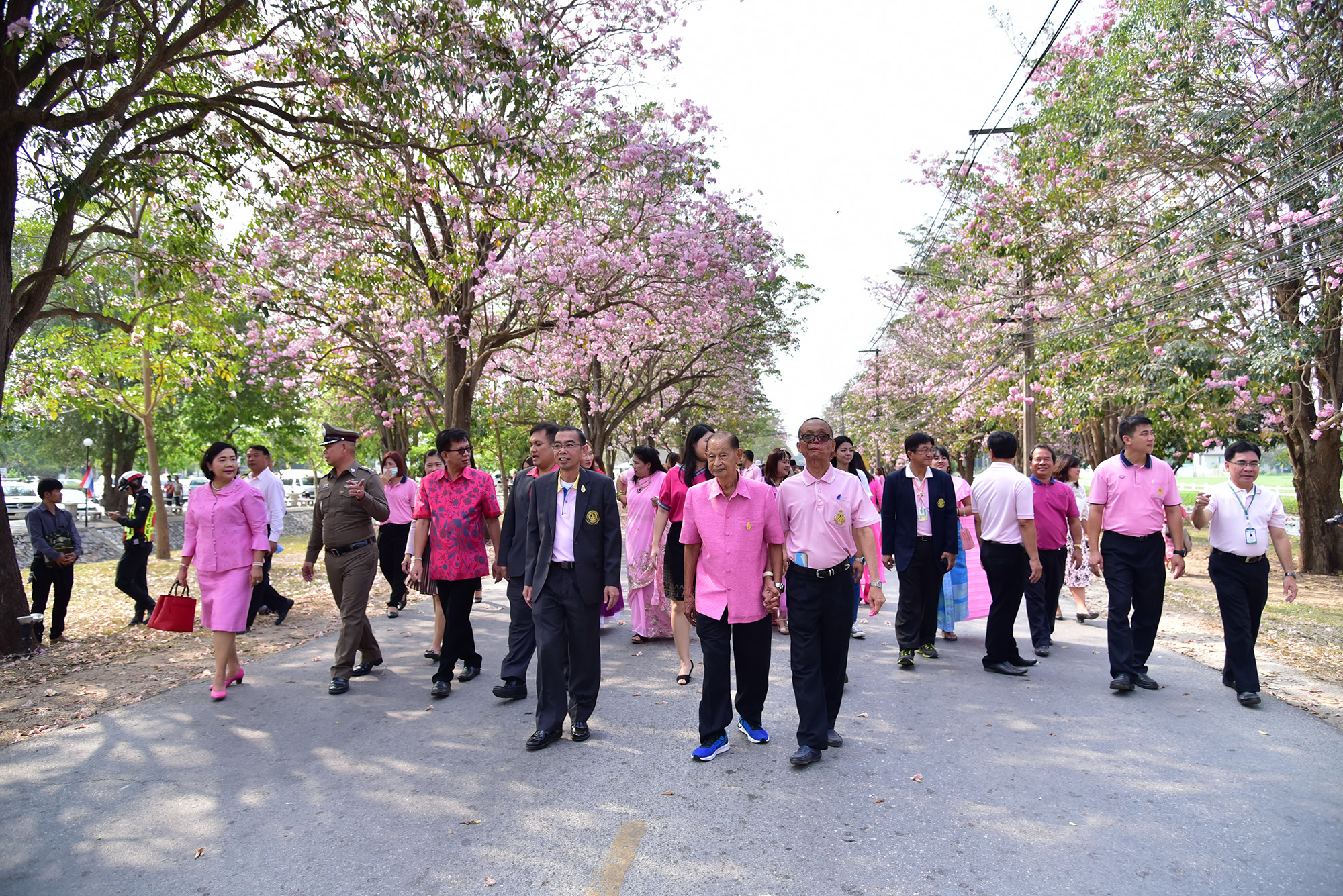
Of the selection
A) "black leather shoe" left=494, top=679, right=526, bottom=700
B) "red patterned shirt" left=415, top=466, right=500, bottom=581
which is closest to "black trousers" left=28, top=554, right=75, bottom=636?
"red patterned shirt" left=415, top=466, right=500, bottom=581

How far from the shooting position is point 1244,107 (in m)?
12.2

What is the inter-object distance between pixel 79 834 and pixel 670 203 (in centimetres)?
1364

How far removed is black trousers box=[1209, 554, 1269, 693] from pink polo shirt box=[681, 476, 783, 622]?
3341 millimetres

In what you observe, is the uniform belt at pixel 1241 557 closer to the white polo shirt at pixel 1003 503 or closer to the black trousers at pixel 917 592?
the white polo shirt at pixel 1003 503

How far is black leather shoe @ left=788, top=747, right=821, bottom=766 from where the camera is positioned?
4566mm

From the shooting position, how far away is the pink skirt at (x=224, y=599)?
20.5 feet

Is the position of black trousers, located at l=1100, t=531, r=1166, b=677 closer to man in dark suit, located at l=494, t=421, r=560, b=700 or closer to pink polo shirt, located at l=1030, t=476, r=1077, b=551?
pink polo shirt, located at l=1030, t=476, r=1077, b=551

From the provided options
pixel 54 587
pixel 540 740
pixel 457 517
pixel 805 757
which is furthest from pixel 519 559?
pixel 54 587

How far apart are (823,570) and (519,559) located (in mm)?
2180

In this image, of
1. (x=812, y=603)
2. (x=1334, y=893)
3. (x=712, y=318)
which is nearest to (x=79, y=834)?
(x=812, y=603)

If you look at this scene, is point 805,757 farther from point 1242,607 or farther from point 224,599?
point 224,599

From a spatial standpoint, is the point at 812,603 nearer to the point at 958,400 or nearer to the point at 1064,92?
the point at 1064,92

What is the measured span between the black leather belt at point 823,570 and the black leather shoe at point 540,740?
1.77 m

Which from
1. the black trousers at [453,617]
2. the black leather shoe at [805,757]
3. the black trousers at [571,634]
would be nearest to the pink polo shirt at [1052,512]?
the black leather shoe at [805,757]
